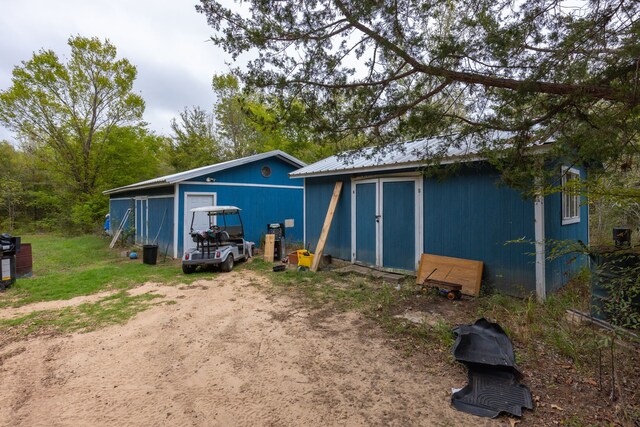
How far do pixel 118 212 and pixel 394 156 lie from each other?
51.2ft

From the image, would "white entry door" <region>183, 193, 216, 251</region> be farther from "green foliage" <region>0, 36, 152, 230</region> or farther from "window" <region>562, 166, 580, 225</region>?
"green foliage" <region>0, 36, 152, 230</region>

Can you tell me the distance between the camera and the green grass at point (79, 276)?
5.57m

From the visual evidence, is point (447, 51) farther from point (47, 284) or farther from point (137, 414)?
point (47, 284)

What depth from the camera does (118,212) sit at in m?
15.7

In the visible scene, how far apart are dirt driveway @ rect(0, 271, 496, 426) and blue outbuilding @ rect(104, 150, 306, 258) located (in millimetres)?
5441

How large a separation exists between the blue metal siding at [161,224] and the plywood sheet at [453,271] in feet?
25.3

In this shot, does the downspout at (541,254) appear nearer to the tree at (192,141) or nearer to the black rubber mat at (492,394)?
the black rubber mat at (492,394)

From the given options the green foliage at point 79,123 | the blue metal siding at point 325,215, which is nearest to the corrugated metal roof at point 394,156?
the blue metal siding at point 325,215

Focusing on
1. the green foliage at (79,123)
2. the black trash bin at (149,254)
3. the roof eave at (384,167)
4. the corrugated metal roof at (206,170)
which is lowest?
the black trash bin at (149,254)

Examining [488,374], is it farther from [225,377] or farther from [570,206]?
[570,206]

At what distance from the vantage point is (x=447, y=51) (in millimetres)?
2990

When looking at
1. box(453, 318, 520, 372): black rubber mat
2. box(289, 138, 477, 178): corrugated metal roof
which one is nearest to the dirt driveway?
box(453, 318, 520, 372): black rubber mat

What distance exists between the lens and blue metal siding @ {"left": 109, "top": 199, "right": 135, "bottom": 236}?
43.9 ft

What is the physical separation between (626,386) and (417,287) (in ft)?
10.1
